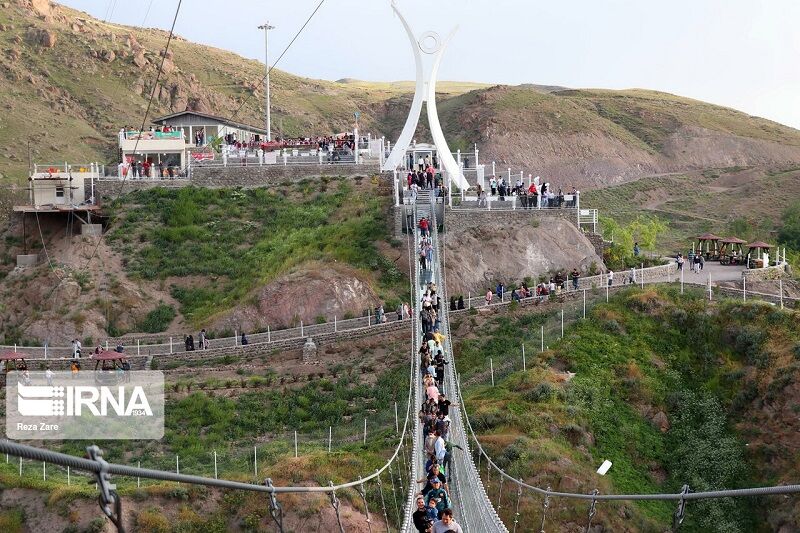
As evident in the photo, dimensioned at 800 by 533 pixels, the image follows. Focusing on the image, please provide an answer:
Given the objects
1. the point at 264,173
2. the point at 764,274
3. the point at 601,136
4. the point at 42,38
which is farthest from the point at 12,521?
the point at 601,136

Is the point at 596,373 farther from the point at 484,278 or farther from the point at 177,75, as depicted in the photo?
the point at 177,75

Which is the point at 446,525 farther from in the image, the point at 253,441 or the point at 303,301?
the point at 303,301

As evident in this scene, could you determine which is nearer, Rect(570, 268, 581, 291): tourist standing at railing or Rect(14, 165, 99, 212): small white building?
Rect(570, 268, 581, 291): tourist standing at railing

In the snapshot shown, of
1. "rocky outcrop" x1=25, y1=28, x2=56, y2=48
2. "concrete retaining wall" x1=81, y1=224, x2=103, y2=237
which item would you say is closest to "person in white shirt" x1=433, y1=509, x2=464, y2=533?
"concrete retaining wall" x1=81, y1=224, x2=103, y2=237

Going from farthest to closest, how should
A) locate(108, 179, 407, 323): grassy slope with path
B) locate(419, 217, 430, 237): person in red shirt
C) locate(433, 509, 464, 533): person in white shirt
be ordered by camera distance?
locate(108, 179, 407, 323): grassy slope with path < locate(419, 217, 430, 237): person in red shirt < locate(433, 509, 464, 533): person in white shirt

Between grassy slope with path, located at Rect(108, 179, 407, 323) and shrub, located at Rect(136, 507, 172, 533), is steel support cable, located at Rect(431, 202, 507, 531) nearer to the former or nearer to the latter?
shrub, located at Rect(136, 507, 172, 533)

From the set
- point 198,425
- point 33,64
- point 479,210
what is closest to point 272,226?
point 479,210

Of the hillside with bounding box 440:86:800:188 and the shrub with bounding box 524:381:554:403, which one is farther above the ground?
the hillside with bounding box 440:86:800:188
